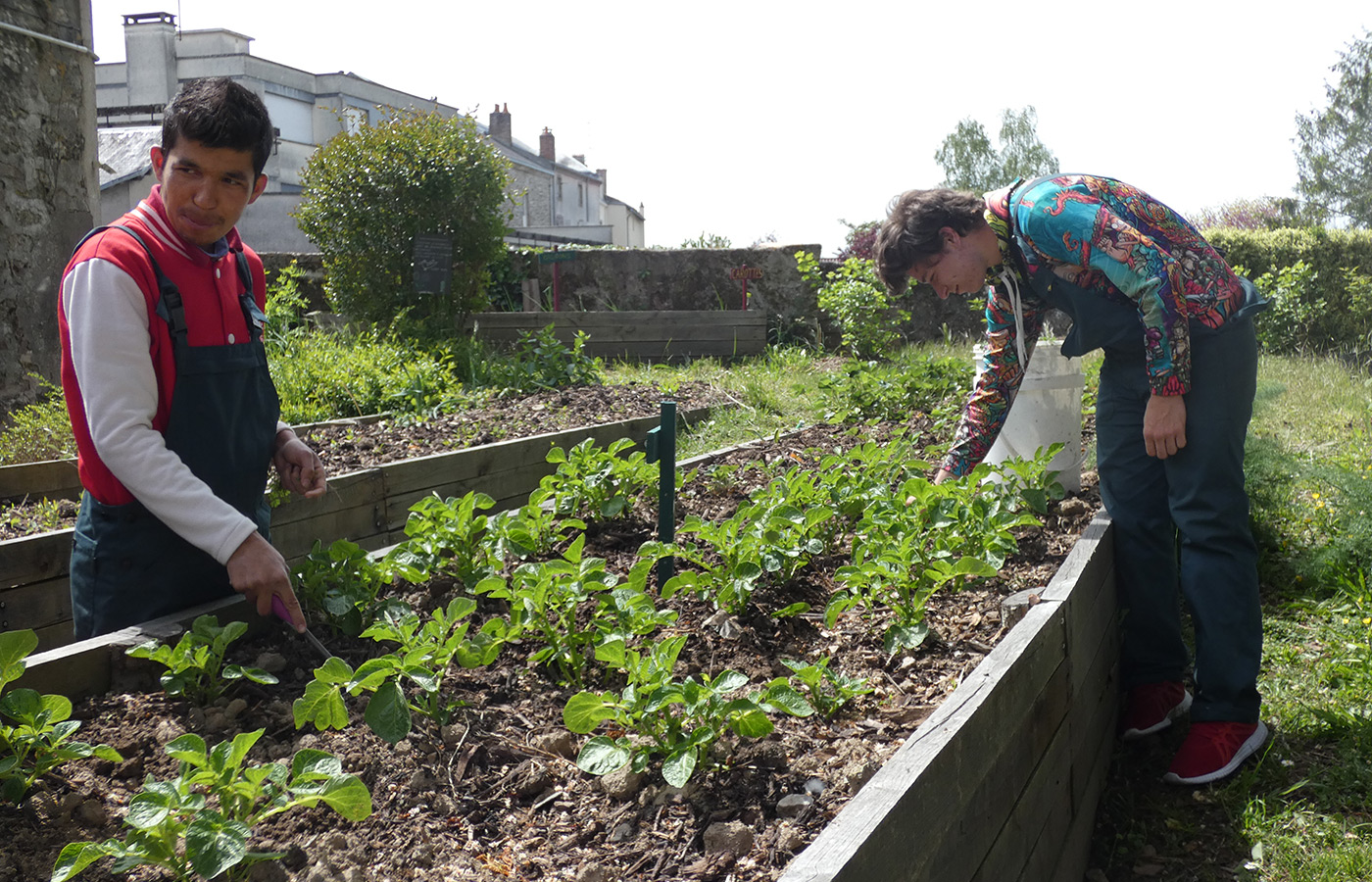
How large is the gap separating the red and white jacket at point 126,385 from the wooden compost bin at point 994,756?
16.0 inches

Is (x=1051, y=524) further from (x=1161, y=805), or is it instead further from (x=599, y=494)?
(x=599, y=494)

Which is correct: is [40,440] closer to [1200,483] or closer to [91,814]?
[91,814]

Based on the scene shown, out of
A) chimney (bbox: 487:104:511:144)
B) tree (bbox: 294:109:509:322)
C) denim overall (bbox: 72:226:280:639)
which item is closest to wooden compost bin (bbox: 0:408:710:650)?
denim overall (bbox: 72:226:280:639)

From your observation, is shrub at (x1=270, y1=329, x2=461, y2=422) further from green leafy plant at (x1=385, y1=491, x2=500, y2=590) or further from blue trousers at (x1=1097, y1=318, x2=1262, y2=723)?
blue trousers at (x1=1097, y1=318, x2=1262, y2=723)

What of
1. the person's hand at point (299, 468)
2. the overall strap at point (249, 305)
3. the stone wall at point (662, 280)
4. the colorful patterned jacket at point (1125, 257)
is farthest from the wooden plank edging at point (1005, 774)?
the stone wall at point (662, 280)

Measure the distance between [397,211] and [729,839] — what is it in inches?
309

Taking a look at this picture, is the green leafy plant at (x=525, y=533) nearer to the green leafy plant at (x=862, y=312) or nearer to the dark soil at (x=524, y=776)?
the dark soil at (x=524, y=776)

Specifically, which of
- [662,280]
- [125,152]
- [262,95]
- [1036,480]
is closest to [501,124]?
[262,95]

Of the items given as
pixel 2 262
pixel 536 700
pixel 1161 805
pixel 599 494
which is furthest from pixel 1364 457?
pixel 2 262

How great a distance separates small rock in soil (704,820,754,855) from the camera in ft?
5.08

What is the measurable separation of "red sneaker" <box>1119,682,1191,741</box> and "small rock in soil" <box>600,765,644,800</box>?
6.78 ft

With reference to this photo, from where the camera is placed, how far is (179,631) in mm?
2115

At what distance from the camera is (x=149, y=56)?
34.8 meters

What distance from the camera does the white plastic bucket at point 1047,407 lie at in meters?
3.65
